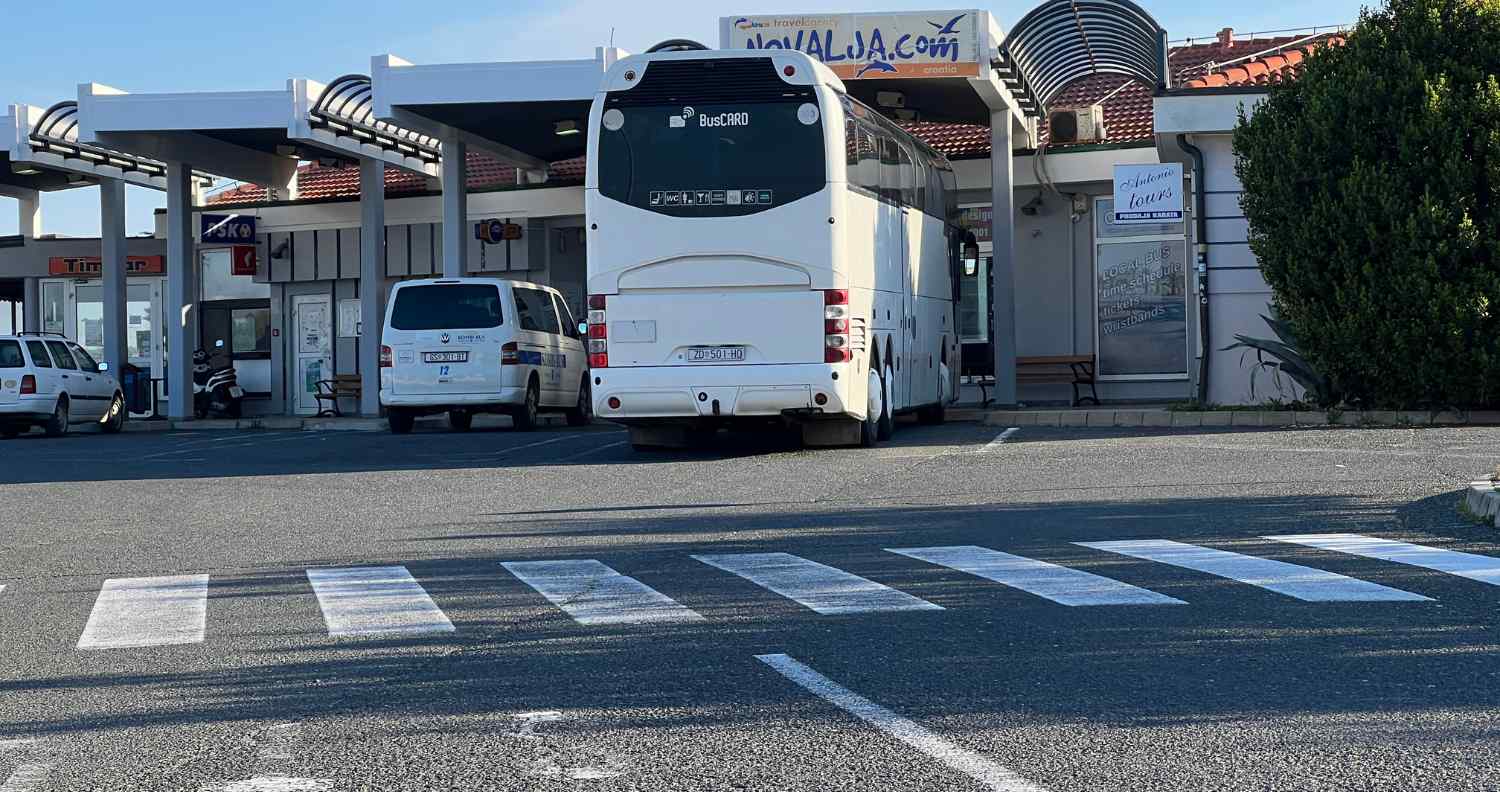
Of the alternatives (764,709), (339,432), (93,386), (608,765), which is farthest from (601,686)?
(93,386)

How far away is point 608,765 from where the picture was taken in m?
5.19

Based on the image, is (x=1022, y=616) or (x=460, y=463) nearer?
(x=1022, y=616)

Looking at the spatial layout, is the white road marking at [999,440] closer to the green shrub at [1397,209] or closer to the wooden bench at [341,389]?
the green shrub at [1397,209]

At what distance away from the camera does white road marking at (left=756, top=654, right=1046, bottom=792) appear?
4.92 m

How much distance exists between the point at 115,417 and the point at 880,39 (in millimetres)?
14533

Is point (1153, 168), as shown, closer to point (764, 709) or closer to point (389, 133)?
point (389, 133)

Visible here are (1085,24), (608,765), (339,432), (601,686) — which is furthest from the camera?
(339,432)

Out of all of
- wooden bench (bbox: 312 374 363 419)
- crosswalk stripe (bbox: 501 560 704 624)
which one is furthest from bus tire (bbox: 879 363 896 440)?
wooden bench (bbox: 312 374 363 419)

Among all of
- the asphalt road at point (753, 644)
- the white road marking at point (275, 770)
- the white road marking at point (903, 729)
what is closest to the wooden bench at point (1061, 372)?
the asphalt road at point (753, 644)

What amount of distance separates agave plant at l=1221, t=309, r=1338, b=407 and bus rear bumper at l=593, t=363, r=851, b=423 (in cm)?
624

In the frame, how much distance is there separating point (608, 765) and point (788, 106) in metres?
13.0

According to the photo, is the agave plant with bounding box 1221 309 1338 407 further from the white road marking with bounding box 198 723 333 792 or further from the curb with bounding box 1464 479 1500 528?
the white road marking with bounding box 198 723 333 792

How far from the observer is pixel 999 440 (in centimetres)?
1917

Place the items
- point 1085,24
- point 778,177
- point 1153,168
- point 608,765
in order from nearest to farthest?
point 608,765
point 778,177
point 1153,168
point 1085,24
